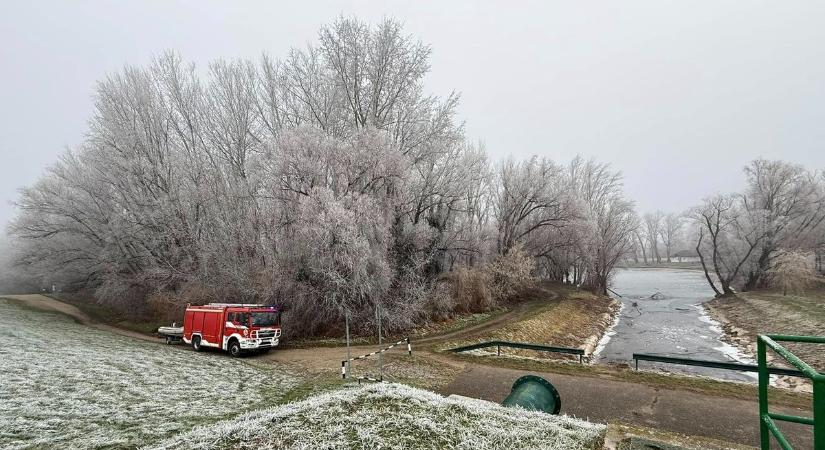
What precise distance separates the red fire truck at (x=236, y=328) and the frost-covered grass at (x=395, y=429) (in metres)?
13.1

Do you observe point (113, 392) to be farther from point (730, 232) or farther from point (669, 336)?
point (730, 232)

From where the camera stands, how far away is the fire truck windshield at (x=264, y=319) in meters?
20.2

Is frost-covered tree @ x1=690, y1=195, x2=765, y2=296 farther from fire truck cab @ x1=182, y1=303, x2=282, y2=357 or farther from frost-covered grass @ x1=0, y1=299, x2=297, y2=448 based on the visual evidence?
frost-covered grass @ x1=0, y1=299, x2=297, y2=448

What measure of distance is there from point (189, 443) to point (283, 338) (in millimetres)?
17809

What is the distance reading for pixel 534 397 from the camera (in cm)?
871

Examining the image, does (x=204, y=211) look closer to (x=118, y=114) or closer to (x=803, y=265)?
(x=118, y=114)

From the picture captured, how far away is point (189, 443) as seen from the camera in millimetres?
6496

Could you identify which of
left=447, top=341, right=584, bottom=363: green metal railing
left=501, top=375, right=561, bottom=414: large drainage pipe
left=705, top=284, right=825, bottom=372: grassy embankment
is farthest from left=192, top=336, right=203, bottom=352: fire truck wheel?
left=705, top=284, right=825, bottom=372: grassy embankment

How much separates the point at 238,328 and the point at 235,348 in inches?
39.1

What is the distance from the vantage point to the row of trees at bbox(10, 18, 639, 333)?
77.9 ft

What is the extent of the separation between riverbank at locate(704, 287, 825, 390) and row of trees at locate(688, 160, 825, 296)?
19.2 ft

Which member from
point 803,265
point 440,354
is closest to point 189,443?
point 440,354

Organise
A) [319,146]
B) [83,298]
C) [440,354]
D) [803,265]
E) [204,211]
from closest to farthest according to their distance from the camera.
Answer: [440,354], [319,146], [204,211], [803,265], [83,298]

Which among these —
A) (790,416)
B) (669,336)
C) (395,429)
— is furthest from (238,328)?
(669,336)
